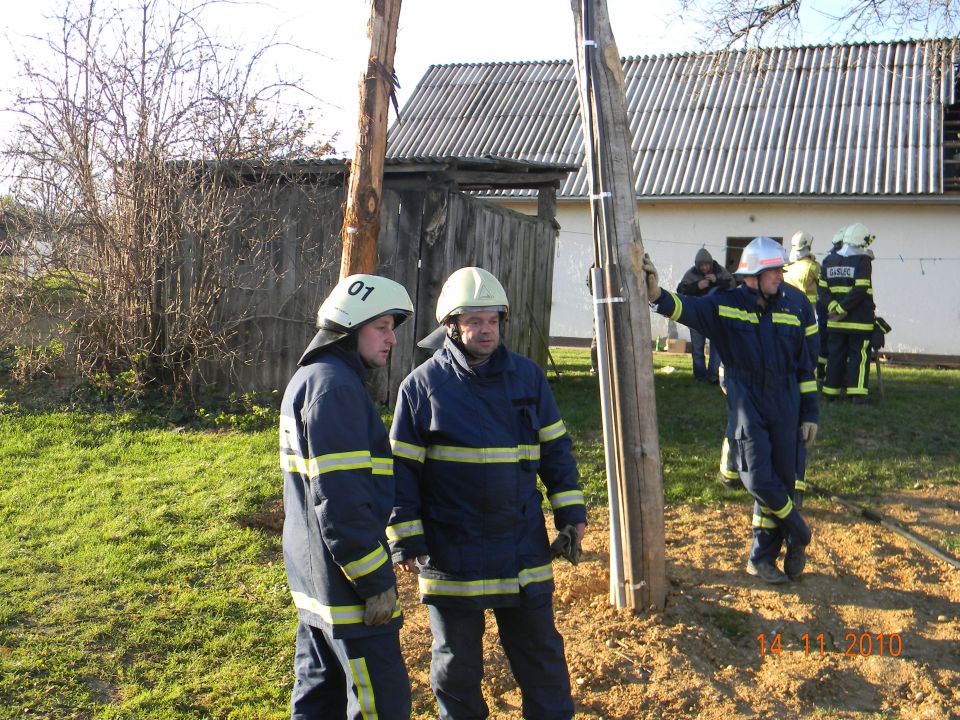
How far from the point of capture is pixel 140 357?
902 centimetres

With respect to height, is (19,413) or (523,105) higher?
(523,105)

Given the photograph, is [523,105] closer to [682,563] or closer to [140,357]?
[140,357]

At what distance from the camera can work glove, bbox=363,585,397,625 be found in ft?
9.43

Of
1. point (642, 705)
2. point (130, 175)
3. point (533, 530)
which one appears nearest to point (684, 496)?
point (642, 705)

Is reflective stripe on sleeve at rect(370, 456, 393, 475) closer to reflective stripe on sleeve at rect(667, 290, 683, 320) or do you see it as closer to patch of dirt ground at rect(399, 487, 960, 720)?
patch of dirt ground at rect(399, 487, 960, 720)

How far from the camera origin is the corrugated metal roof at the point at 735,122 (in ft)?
56.7

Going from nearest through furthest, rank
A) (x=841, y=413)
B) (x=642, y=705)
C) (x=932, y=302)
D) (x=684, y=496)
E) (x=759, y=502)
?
(x=642, y=705) → (x=759, y=502) → (x=684, y=496) → (x=841, y=413) → (x=932, y=302)

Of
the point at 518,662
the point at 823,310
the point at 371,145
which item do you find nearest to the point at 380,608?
the point at 518,662

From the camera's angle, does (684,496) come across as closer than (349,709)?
No

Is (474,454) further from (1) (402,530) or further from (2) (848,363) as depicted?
(2) (848,363)

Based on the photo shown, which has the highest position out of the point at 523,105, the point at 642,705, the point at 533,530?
the point at 523,105

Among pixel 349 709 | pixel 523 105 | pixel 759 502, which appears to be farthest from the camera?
pixel 523 105

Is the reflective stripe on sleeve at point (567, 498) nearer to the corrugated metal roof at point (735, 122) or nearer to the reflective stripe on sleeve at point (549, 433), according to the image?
the reflective stripe on sleeve at point (549, 433)

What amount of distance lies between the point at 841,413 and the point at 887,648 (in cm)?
570
